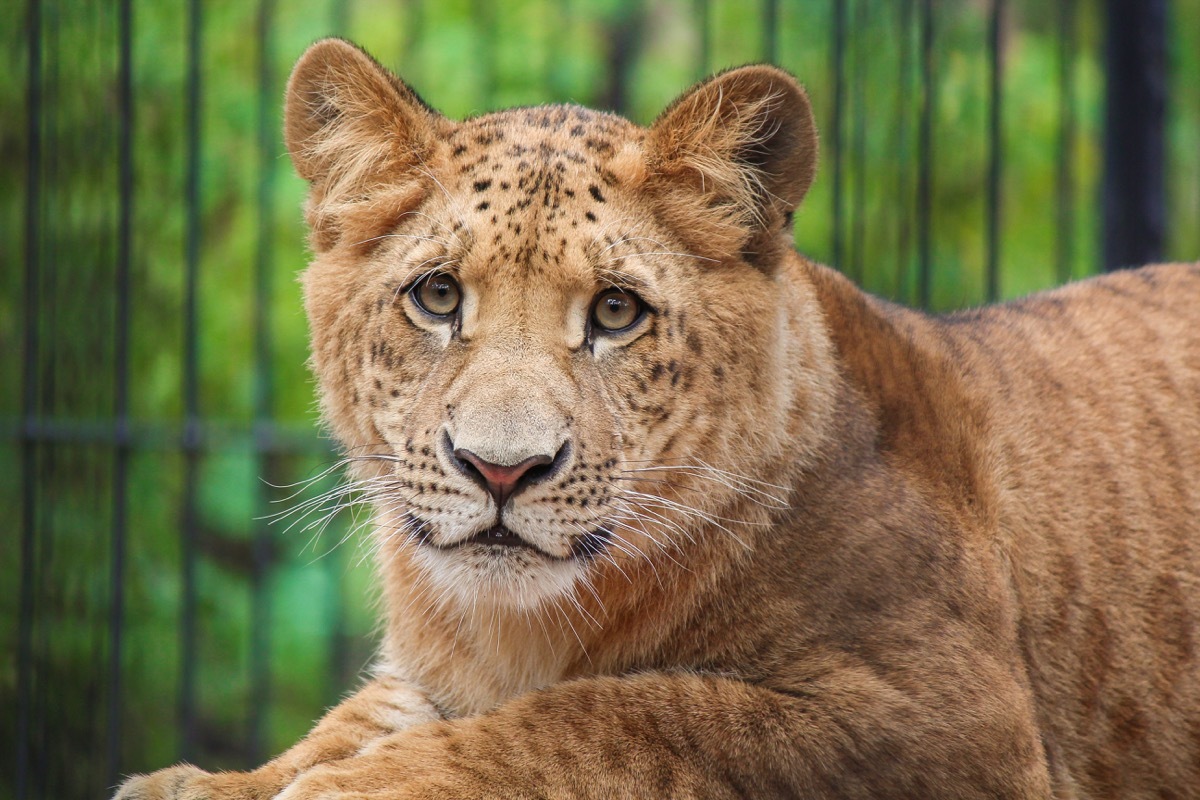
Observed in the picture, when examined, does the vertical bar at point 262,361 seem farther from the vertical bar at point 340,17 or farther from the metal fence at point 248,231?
the vertical bar at point 340,17

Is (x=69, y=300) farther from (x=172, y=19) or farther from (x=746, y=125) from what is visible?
(x=746, y=125)

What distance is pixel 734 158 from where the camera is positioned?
10.3 ft

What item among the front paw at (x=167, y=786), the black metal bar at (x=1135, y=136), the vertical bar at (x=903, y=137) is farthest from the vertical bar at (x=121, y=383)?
the black metal bar at (x=1135, y=136)

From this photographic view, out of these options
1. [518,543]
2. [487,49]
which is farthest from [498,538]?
[487,49]

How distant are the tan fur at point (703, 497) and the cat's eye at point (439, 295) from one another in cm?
3

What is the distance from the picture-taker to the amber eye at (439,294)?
2971mm

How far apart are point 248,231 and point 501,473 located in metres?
5.82

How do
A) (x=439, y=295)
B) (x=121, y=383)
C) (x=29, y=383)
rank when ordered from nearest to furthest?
(x=439, y=295) → (x=29, y=383) → (x=121, y=383)

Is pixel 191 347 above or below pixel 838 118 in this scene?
below

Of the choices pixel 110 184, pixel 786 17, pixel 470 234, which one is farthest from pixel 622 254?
pixel 786 17

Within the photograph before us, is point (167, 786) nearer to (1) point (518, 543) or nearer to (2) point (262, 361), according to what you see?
(1) point (518, 543)

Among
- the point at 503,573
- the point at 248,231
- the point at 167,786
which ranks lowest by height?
the point at 167,786

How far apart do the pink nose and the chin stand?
132mm

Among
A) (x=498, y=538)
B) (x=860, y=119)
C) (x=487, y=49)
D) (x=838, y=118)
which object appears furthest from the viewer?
(x=487, y=49)
